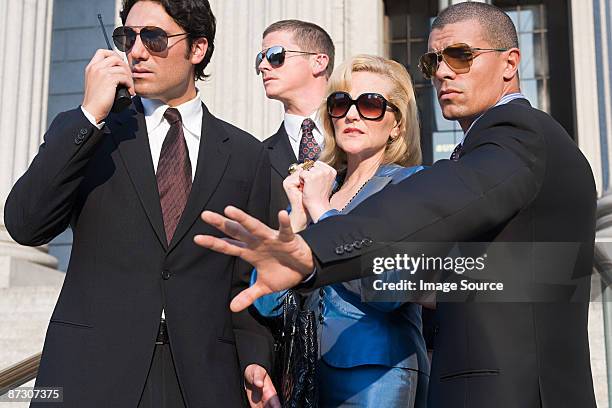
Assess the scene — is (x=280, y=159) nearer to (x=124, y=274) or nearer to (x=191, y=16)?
(x=191, y=16)

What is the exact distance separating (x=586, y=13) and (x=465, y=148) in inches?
369

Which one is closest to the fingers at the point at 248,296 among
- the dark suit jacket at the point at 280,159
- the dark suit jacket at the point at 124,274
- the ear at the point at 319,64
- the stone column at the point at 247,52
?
the dark suit jacket at the point at 124,274

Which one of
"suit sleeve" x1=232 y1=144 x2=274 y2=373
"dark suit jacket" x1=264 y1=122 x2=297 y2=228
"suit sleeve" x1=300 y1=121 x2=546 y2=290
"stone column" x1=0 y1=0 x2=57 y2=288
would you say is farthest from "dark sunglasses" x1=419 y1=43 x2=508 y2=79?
"stone column" x1=0 y1=0 x2=57 y2=288

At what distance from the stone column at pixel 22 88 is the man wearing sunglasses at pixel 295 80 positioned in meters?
4.97

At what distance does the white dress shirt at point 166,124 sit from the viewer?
3090 millimetres

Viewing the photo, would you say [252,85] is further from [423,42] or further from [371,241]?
[371,241]

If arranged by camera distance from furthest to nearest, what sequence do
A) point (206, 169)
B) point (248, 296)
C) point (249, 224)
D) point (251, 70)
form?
1. point (251, 70)
2. point (206, 169)
3. point (248, 296)
4. point (249, 224)

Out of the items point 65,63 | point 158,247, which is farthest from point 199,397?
point 65,63

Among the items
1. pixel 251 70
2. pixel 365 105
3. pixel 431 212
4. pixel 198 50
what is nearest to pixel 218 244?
pixel 431 212

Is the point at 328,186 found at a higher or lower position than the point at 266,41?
lower

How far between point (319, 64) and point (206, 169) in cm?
252

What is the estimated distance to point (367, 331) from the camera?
2803mm

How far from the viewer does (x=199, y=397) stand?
2734 millimetres

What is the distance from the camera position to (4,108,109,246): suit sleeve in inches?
104
